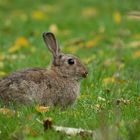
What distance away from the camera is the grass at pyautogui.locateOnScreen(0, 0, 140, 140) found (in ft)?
21.1

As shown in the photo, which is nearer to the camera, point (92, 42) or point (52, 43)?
point (52, 43)

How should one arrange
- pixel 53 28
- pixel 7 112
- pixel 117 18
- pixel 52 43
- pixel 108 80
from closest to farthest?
pixel 7 112, pixel 52 43, pixel 108 80, pixel 53 28, pixel 117 18

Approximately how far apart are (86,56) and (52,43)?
362cm

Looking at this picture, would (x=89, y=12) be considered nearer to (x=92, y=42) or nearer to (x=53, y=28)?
(x=53, y=28)

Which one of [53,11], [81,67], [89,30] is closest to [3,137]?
[81,67]

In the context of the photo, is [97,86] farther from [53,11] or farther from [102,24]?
[53,11]

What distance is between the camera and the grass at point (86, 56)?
6.42 m

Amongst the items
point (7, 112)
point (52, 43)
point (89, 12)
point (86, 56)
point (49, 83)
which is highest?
point (52, 43)

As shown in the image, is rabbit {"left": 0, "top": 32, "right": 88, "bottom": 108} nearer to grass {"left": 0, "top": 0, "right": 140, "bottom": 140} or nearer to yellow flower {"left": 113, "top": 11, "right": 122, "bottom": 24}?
grass {"left": 0, "top": 0, "right": 140, "bottom": 140}

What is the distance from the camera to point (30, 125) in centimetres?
645

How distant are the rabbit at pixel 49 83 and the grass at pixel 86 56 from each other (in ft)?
0.55

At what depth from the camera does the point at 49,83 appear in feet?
26.3

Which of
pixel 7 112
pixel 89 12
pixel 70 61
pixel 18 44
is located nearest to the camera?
pixel 7 112

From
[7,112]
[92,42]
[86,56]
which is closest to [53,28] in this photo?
[92,42]
